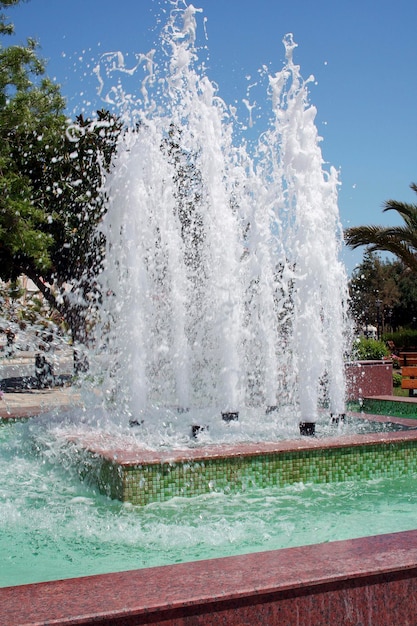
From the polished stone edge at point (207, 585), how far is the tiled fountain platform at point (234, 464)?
235cm

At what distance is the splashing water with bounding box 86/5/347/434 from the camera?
25.7ft

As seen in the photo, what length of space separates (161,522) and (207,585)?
204 cm

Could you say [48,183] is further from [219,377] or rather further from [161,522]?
[161,522]

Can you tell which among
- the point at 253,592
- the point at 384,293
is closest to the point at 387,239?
the point at 253,592

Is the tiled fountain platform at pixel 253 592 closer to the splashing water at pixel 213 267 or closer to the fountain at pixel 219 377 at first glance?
the fountain at pixel 219 377

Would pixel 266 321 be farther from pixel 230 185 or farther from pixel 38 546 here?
pixel 38 546

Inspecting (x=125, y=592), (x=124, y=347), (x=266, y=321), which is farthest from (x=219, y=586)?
(x=266, y=321)

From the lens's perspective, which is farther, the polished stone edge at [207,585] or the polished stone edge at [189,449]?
the polished stone edge at [189,449]

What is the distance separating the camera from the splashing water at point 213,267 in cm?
784

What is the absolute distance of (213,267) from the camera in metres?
8.87

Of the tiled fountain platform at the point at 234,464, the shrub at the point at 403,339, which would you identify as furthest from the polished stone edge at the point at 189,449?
the shrub at the point at 403,339

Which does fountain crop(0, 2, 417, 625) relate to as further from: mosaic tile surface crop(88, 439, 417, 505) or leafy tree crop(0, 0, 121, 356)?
leafy tree crop(0, 0, 121, 356)

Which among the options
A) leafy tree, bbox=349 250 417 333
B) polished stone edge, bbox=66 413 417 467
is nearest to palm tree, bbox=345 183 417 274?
polished stone edge, bbox=66 413 417 467

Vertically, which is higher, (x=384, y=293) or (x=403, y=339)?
(x=384, y=293)
